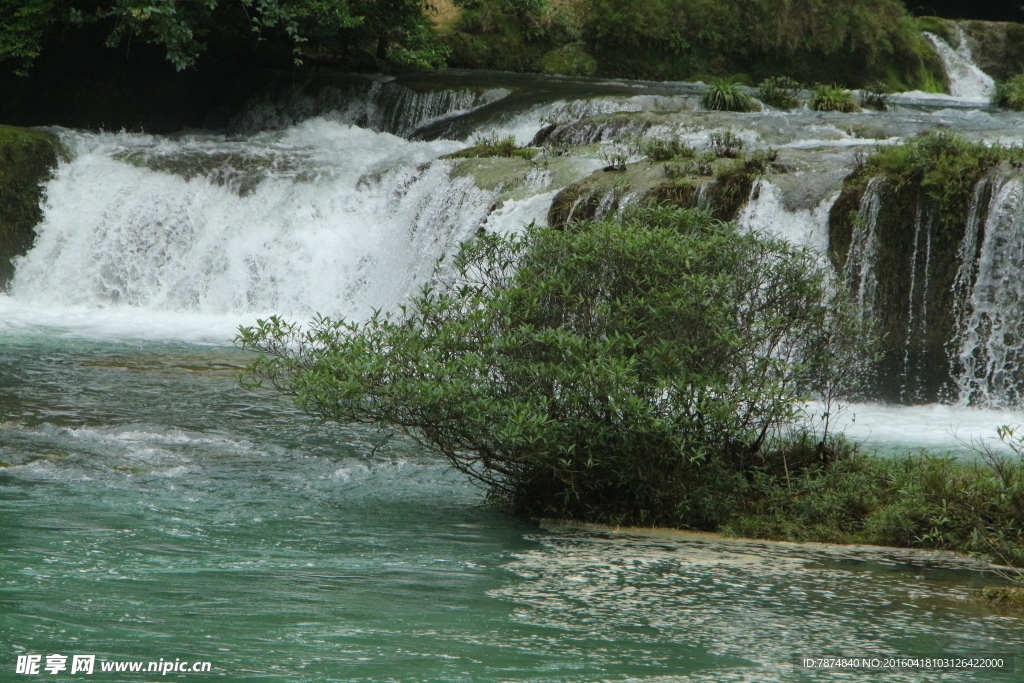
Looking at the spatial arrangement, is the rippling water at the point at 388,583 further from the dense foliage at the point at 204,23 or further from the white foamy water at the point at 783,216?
the dense foliage at the point at 204,23

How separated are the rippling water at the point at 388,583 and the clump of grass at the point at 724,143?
7308 millimetres

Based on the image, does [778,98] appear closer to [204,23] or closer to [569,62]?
[569,62]

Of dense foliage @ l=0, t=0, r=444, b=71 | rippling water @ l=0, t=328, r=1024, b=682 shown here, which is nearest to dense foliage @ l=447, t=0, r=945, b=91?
dense foliage @ l=0, t=0, r=444, b=71

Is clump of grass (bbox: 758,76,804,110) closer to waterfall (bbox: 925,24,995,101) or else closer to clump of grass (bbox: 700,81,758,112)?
clump of grass (bbox: 700,81,758,112)

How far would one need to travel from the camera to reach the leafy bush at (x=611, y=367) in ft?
21.5

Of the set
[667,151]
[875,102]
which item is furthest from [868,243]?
[875,102]

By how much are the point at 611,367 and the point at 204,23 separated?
53.5ft

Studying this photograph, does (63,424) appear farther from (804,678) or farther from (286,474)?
(804,678)

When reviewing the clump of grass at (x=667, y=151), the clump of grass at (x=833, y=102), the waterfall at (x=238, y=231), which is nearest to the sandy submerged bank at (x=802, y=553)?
the clump of grass at (x=667, y=151)

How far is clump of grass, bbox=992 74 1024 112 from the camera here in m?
21.0

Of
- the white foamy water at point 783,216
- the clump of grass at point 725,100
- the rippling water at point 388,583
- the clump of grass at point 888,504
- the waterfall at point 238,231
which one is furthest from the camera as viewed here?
the clump of grass at point 725,100

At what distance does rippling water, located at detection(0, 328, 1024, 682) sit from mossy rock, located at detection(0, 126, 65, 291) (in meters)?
8.96

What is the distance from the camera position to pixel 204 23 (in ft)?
67.2

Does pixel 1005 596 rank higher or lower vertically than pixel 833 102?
lower
